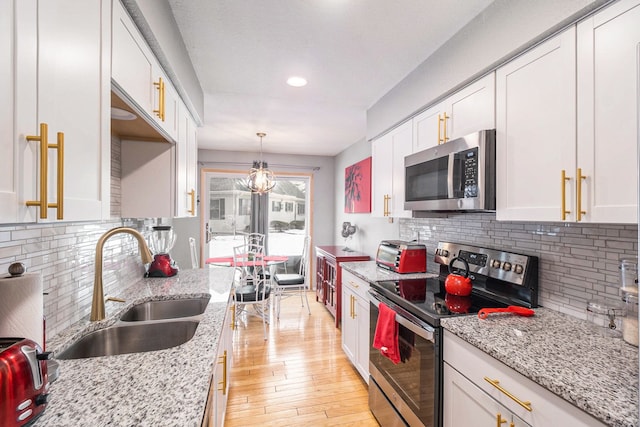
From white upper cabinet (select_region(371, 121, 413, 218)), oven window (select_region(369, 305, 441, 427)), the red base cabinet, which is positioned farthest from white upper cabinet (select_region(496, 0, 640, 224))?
the red base cabinet

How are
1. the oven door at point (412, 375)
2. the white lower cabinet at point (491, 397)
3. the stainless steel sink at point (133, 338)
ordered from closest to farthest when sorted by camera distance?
the white lower cabinet at point (491, 397)
the stainless steel sink at point (133, 338)
the oven door at point (412, 375)

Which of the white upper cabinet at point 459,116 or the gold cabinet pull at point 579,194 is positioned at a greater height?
the white upper cabinet at point 459,116

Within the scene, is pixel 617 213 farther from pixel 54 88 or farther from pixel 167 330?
pixel 167 330

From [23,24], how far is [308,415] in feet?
7.63

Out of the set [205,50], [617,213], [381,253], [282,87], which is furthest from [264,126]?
[617,213]

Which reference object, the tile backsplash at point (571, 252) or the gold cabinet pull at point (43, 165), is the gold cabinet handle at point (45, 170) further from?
the tile backsplash at point (571, 252)

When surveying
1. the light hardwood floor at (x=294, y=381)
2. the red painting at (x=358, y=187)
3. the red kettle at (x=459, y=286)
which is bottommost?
the light hardwood floor at (x=294, y=381)

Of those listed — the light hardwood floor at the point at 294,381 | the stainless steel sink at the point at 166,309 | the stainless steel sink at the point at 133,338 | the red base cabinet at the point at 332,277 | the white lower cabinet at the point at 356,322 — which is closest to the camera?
the stainless steel sink at the point at 133,338

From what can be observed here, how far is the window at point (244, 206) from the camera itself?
5070 millimetres

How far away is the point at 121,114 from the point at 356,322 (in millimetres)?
2107

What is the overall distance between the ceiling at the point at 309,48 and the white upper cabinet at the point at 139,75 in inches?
15.4

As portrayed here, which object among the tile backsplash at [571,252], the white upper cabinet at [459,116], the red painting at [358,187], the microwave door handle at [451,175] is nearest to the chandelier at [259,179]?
the red painting at [358,187]

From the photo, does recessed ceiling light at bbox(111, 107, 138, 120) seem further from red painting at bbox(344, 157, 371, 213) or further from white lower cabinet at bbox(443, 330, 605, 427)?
red painting at bbox(344, 157, 371, 213)

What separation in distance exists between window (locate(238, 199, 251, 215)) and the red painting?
169cm
